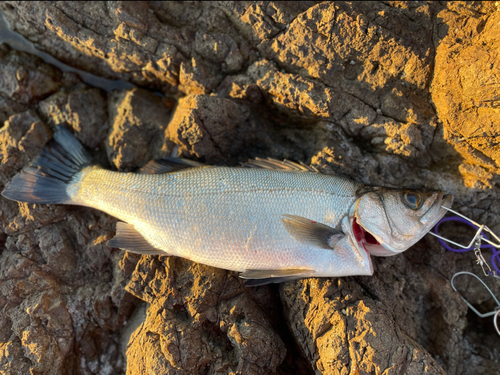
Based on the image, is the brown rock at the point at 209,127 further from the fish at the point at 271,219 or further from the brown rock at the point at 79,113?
the brown rock at the point at 79,113

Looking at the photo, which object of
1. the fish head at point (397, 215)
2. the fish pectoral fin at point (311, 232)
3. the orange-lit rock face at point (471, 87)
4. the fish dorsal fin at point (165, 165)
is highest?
the orange-lit rock face at point (471, 87)

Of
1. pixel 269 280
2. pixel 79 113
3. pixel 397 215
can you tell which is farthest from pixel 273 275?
pixel 79 113

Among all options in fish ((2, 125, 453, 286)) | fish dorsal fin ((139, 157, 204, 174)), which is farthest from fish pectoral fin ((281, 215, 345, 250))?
fish dorsal fin ((139, 157, 204, 174))

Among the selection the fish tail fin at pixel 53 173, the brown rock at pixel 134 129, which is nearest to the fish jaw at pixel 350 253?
the brown rock at pixel 134 129

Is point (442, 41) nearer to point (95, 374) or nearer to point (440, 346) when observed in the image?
point (440, 346)

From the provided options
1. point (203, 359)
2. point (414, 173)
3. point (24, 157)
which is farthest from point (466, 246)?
point (24, 157)

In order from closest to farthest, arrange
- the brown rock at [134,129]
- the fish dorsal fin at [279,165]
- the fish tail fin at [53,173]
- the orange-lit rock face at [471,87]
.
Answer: the orange-lit rock face at [471,87] < the fish dorsal fin at [279,165] < the fish tail fin at [53,173] < the brown rock at [134,129]

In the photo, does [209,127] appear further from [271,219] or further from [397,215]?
[397,215]
